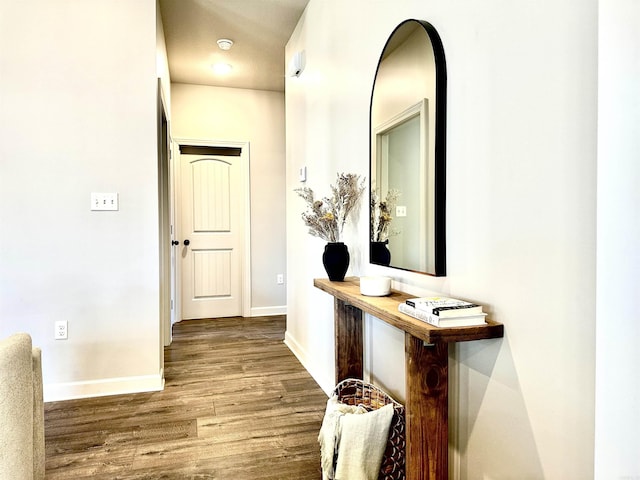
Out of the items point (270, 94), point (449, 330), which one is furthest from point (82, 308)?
point (270, 94)

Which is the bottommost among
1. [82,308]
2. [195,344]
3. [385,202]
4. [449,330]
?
[195,344]

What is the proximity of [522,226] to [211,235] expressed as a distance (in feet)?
13.9

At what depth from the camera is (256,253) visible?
5.01 meters

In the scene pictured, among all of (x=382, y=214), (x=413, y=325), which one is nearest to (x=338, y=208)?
(x=382, y=214)

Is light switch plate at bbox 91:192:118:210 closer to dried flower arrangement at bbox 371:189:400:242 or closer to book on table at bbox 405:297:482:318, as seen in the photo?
dried flower arrangement at bbox 371:189:400:242

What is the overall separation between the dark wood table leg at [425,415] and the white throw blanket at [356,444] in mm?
244

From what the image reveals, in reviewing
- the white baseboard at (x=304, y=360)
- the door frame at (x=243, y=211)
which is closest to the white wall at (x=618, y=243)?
the white baseboard at (x=304, y=360)

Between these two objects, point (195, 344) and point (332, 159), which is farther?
point (195, 344)

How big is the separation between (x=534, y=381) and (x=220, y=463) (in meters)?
1.38

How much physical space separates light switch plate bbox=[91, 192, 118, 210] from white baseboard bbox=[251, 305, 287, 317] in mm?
2583

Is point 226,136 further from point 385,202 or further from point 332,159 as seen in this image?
point 385,202

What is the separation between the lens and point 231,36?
3658mm

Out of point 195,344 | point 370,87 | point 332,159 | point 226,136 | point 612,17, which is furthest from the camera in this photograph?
point 226,136

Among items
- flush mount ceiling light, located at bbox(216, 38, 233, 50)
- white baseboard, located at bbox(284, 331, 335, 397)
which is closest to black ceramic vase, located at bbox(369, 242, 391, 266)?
white baseboard, located at bbox(284, 331, 335, 397)
